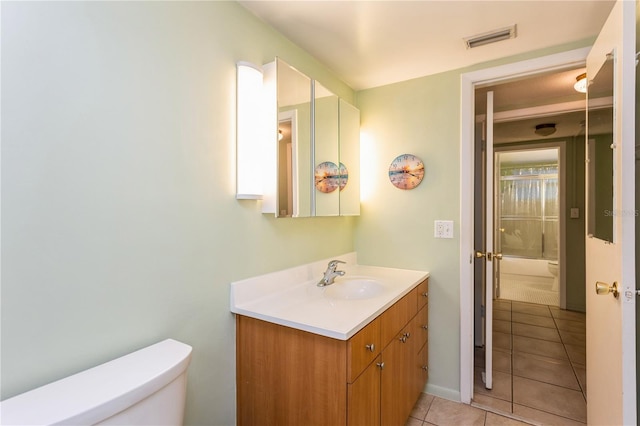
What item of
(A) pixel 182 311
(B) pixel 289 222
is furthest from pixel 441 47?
(A) pixel 182 311

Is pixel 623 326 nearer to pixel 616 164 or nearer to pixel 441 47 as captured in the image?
pixel 616 164

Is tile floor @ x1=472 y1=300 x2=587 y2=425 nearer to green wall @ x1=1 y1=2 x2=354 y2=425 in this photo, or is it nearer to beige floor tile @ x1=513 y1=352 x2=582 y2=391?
beige floor tile @ x1=513 y1=352 x2=582 y2=391

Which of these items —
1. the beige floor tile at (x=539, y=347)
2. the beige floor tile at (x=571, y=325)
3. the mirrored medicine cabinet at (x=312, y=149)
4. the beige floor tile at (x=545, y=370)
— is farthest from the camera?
the beige floor tile at (x=571, y=325)

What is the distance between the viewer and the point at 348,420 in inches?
44.8

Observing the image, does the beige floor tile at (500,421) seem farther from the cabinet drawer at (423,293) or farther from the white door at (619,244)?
the cabinet drawer at (423,293)

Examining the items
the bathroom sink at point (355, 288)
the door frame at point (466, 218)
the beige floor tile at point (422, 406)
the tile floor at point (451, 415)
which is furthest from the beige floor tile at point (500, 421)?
the bathroom sink at point (355, 288)

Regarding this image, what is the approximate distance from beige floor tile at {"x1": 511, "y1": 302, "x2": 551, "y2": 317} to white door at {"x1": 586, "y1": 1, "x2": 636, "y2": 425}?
2746 millimetres

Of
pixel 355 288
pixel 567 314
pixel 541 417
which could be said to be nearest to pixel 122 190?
pixel 355 288

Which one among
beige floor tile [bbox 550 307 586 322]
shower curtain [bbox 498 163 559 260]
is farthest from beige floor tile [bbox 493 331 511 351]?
shower curtain [bbox 498 163 559 260]

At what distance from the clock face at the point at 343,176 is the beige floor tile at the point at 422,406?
1.46 meters

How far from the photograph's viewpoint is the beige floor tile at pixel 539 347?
272 centimetres

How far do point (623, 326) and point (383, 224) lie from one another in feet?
4.47

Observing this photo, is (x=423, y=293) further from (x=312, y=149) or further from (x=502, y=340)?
(x=502, y=340)

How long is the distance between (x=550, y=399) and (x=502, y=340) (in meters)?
0.97
